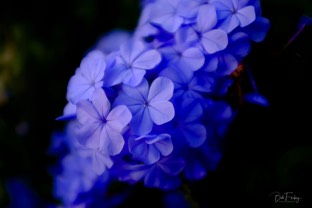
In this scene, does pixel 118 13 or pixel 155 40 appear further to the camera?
pixel 118 13

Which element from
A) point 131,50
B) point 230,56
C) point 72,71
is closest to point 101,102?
point 131,50

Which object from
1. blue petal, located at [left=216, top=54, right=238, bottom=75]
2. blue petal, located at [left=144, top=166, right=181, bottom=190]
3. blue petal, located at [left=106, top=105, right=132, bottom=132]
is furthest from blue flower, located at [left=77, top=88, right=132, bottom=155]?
blue petal, located at [left=216, top=54, right=238, bottom=75]

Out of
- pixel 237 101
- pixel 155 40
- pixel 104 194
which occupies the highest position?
pixel 155 40

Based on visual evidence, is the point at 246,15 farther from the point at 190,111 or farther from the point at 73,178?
the point at 73,178

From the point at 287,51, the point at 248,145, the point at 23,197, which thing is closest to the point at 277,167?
the point at 248,145

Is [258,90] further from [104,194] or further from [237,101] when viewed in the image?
[104,194]

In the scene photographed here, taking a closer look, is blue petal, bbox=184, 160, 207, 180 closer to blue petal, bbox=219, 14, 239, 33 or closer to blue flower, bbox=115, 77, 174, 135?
blue flower, bbox=115, 77, 174, 135
